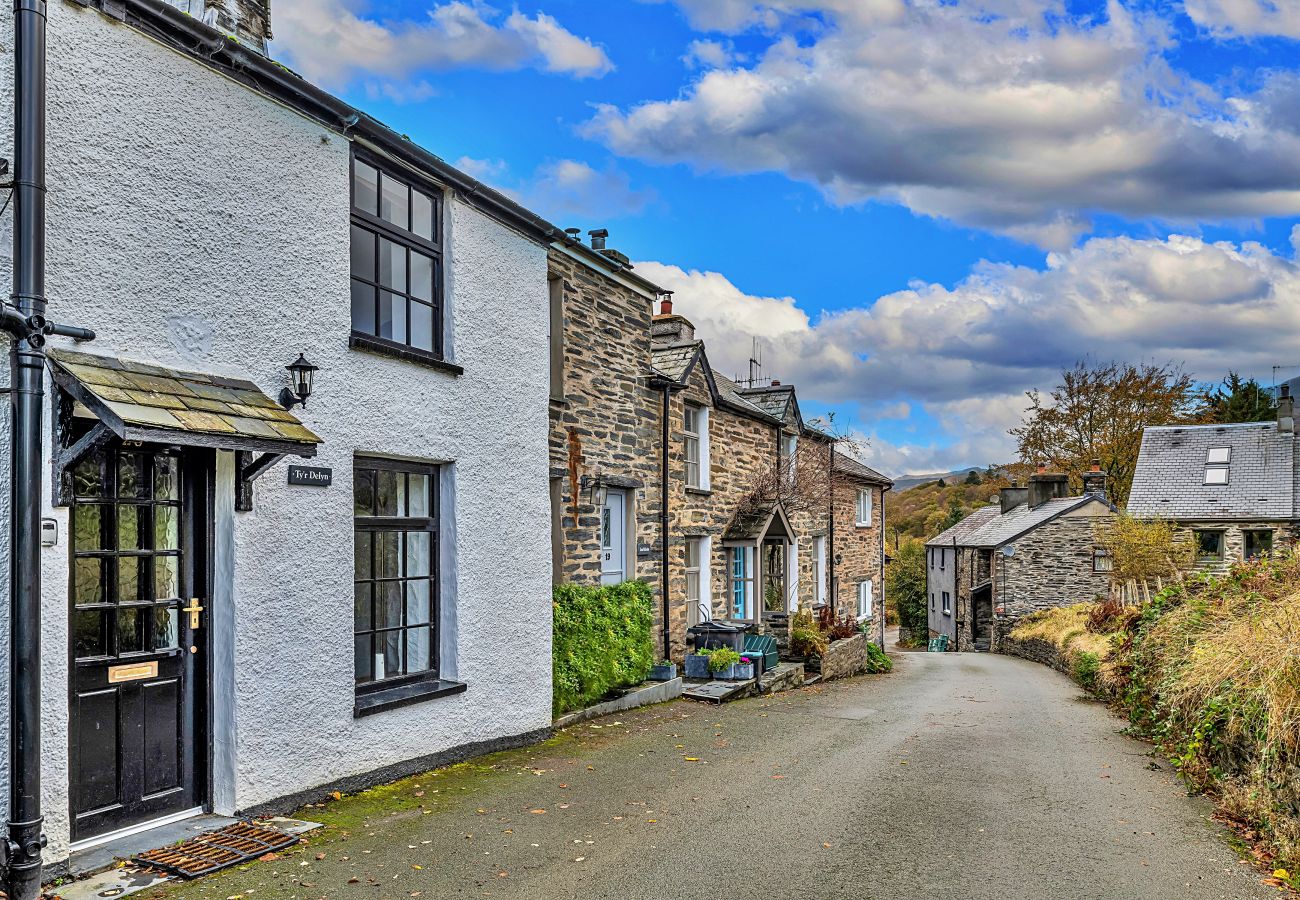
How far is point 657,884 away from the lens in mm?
6086

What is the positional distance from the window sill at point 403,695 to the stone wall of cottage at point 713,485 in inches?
287

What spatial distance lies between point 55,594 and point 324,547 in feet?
7.27

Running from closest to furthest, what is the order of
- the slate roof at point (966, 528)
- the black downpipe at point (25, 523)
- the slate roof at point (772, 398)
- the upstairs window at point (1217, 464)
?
the black downpipe at point (25, 523) < the slate roof at point (772, 398) < the upstairs window at point (1217, 464) < the slate roof at point (966, 528)

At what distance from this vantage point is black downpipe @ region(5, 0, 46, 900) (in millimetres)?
5320

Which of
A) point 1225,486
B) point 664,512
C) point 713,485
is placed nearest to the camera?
point 664,512

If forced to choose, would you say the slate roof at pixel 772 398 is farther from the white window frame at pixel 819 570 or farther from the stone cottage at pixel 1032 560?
the stone cottage at pixel 1032 560

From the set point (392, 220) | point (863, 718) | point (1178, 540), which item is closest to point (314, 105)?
point (392, 220)

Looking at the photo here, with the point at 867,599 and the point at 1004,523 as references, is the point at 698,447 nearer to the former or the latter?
the point at 867,599

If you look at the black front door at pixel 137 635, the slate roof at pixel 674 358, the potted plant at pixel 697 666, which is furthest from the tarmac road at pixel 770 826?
the slate roof at pixel 674 358

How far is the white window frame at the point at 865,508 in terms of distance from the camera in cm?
3027

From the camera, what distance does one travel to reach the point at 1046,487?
43.3 meters

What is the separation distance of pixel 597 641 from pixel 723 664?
13.6 ft

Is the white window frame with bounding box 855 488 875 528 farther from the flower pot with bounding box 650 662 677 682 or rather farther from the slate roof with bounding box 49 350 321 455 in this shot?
the slate roof with bounding box 49 350 321 455

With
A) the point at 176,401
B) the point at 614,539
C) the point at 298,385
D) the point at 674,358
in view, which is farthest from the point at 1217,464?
the point at 176,401
